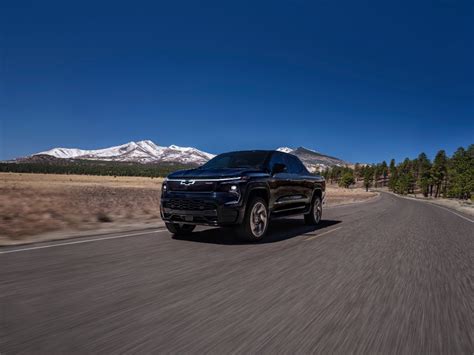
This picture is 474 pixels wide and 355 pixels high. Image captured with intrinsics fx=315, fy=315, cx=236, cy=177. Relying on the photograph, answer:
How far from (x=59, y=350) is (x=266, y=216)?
16.4ft

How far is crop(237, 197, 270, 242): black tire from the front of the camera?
604 centimetres

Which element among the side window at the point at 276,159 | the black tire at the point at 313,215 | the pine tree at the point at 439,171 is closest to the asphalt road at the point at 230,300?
the side window at the point at 276,159

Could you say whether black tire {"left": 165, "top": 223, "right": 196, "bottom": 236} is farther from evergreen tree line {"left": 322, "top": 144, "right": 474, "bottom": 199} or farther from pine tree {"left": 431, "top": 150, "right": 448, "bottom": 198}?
pine tree {"left": 431, "top": 150, "right": 448, "bottom": 198}

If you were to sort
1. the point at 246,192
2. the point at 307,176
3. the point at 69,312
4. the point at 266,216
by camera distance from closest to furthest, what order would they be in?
the point at 69,312
the point at 246,192
the point at 266,216
the point at 307,176

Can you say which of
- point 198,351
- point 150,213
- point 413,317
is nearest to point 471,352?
point 413,317

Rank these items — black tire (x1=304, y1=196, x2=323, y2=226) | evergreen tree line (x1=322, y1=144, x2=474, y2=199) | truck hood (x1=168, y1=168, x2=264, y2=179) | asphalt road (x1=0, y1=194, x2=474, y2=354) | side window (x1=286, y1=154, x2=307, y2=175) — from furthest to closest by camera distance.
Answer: evergreen tree line (x1=322, y1=144, x2=474, y2=199), black tire (x1=304, y1=196, x2=323, y2=226), side window (x1=286, y1=154, x2=307, y2=175), truck hood (x1=168, y1=168, x2=264, y2=179), asphalt road (x1=0, y1=194, x2=474, y2=354)

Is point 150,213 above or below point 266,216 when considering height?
below

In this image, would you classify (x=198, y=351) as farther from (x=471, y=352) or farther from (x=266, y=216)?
(x=266, y=216)

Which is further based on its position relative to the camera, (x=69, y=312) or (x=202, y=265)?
(x=202, y=265)

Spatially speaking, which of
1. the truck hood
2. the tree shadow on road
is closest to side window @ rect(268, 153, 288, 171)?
the truck hood

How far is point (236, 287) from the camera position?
3.38m

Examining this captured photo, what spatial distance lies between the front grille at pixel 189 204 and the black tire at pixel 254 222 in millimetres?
760

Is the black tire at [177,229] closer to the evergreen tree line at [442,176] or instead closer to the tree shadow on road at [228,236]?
the tree shadow on road at [228,236]

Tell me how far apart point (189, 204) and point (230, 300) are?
121 inches
